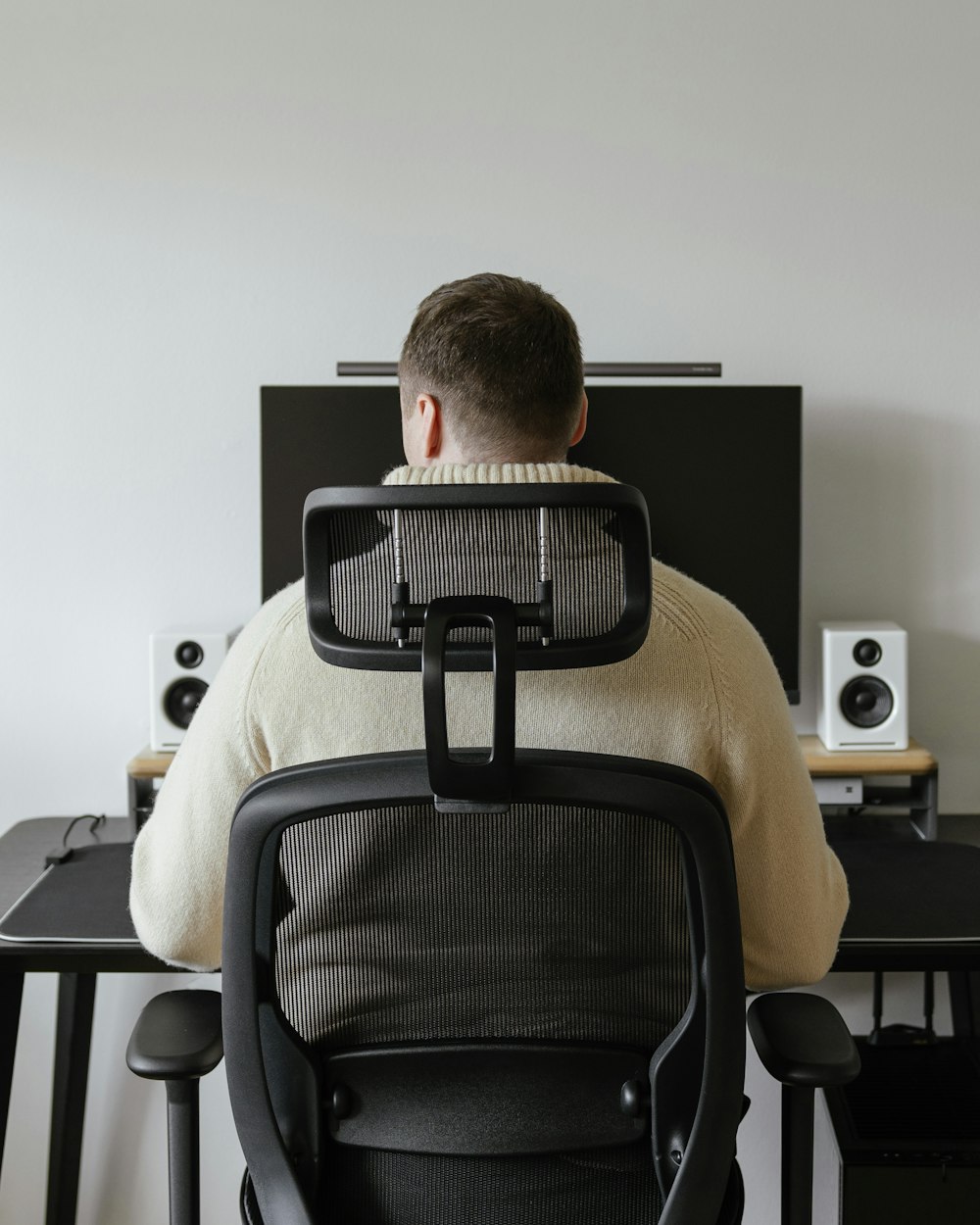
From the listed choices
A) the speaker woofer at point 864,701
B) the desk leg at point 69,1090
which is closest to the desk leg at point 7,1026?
the desk leg at point 69,1090

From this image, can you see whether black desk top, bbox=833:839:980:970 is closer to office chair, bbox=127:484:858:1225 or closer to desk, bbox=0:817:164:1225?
office chair, bbox=127:484:858:1225

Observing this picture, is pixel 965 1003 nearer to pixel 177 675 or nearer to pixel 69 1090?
pixel 177 675

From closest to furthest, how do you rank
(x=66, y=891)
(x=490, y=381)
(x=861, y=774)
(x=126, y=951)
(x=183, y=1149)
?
(x=490, y=381) < (x=183, y=1149) < (x=126, y=951) < (x=66, y=891) < (x=861, y=774)

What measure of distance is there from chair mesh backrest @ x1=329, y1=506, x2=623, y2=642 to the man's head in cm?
26

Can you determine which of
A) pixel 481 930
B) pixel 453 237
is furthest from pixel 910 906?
pixel 453 237

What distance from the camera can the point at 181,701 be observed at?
2.07m

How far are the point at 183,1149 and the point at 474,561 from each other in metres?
0.77

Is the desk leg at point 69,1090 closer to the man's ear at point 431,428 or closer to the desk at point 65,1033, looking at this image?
the desk at point 65,1033

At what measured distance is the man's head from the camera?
107 centimetres

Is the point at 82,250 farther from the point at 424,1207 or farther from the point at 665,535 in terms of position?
the point at 424,1207

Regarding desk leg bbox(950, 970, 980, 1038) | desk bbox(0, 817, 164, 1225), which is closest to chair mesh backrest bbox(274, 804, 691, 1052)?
desk bbox(0, 817, 164, 1225)

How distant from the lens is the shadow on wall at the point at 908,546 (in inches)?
86.5

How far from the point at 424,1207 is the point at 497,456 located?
25.5 inches

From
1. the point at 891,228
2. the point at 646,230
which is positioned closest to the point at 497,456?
the point at 646,230
